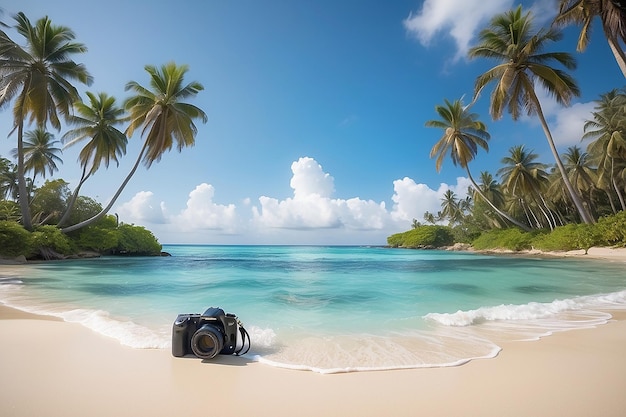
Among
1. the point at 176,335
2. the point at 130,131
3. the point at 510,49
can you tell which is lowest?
the point at 176,335

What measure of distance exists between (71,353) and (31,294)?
496 centimetres

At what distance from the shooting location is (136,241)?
26.6 m

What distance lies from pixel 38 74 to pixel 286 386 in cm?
2054

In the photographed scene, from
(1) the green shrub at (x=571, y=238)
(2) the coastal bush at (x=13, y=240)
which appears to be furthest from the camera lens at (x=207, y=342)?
(1) the green shrub at (x=571, y=238)

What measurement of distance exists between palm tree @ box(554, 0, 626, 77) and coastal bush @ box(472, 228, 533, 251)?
20.6 m

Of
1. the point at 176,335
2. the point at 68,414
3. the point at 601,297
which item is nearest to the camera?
the point at 68,414

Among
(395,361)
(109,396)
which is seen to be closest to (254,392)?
(109,396)

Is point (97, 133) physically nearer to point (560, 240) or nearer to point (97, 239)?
point (97, 239)

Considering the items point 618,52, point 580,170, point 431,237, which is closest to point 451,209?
point 431,237

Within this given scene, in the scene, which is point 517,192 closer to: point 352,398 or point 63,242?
point 352,398

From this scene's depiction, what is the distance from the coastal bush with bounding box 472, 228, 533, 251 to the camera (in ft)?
92.5

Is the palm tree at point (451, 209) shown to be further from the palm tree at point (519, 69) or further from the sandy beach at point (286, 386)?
the sandy beach at point (286, 386)

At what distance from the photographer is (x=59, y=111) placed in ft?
54.3

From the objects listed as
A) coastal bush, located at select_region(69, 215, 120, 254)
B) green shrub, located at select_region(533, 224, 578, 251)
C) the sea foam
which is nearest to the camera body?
the sea foam
